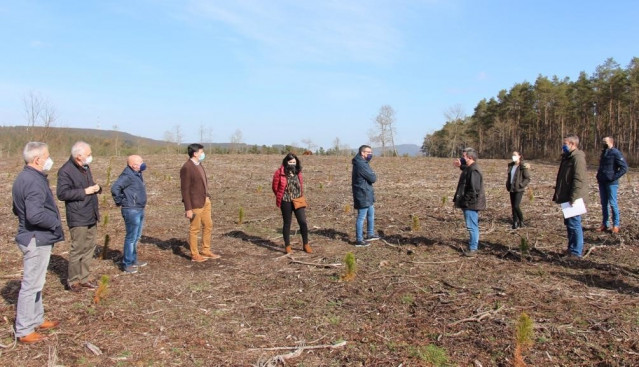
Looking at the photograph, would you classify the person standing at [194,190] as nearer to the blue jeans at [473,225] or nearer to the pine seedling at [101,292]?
the pine seedling at [101,292]

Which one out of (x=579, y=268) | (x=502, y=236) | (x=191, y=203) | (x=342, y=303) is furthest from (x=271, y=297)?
(x=502, y=236)

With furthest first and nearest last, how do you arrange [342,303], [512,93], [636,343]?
[512,93] < [342,303] < [636,343]

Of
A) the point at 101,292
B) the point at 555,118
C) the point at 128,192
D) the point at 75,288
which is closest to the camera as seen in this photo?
the point at 101,292

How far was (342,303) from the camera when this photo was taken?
523 cm

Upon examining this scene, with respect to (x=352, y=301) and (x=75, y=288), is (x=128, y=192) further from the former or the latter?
(x=352, y=301)

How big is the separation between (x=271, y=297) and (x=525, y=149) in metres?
58.6

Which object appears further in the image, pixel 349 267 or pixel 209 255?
pixel 209 255

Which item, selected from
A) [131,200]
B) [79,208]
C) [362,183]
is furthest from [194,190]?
[362,183]

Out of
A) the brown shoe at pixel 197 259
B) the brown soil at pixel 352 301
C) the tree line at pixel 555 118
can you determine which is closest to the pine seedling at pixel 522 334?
the brown soil at pixel 352 301

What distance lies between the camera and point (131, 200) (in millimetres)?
6430

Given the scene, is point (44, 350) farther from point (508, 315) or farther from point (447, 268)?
point (447, 268)

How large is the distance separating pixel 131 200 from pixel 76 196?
1037mm

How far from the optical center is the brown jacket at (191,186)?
6898 millimetres

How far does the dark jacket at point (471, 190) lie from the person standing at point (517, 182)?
2.07 m
